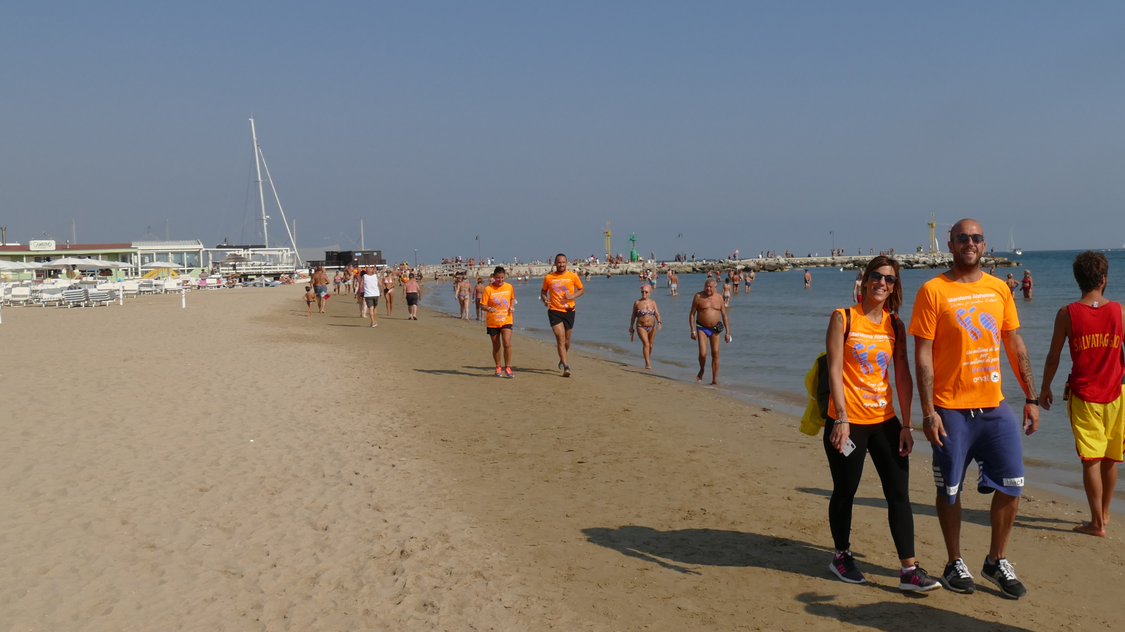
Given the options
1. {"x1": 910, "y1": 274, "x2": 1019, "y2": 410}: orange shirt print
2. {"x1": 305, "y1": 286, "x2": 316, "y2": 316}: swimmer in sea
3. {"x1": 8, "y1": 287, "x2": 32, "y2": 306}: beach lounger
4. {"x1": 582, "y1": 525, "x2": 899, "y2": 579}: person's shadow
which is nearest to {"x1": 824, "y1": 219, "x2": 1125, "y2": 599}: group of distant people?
{"x1": 910, "y1": 274, "x2": 1019, "y2": 410}: orange shirt print

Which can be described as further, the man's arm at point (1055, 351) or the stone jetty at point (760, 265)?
the stone jetty at point (760, 265)

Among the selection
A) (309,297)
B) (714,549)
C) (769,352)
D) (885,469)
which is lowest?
(769,352)

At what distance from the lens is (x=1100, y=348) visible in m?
4.30

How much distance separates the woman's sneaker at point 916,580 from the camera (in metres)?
3.64

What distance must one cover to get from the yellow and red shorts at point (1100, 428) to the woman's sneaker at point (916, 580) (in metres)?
1.47

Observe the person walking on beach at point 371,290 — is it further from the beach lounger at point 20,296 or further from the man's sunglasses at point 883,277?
the man's sunglasses at point 883,277

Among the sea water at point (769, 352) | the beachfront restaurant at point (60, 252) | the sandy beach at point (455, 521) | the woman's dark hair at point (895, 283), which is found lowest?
the sea water at point (769, 352)

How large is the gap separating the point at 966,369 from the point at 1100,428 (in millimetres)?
1652

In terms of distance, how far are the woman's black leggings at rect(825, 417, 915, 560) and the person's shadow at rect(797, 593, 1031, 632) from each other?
0.26 metres

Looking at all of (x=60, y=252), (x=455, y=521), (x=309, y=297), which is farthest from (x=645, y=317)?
(x=60, y=252)

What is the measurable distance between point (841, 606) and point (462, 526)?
7.49 ft

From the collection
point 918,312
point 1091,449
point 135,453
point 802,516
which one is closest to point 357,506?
point 135,453

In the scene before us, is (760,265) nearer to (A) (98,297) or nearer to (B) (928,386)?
(A) (98,297)

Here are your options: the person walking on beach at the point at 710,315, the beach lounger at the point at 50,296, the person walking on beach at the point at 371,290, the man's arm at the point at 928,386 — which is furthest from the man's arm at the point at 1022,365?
the beach lounger at the point at 50,296
